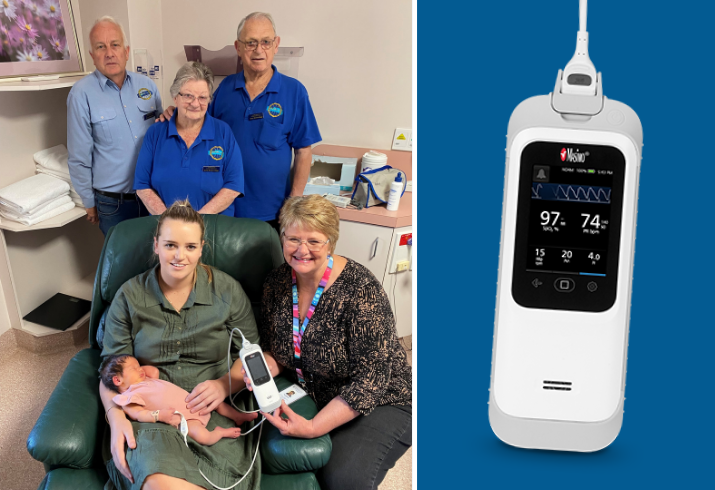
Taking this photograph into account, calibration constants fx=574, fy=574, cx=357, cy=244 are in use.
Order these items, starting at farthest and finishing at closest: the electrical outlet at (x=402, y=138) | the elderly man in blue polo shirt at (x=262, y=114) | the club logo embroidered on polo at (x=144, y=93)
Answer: the electrical outlet at (x=402, y=138) → the club logo embroidered on polo at (x=144, y=93) → the elderly man in blue polo shirt at (x=262, y=114)

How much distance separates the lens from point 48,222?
2.44 metres

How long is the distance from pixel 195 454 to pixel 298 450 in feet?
0.86

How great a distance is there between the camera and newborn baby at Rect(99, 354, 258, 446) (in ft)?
4.79

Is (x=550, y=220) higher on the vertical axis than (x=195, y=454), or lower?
higher

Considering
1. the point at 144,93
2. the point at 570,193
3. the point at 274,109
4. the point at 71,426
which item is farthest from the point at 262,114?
the point at 570,193

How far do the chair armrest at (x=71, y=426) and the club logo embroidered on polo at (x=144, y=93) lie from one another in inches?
47.9

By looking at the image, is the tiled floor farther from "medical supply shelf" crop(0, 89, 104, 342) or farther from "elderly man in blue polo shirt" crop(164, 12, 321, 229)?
"elderly man in blue polo shirt" crop(164, 12, 321, 229)

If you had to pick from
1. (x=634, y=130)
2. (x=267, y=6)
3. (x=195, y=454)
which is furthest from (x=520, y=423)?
(x=267, y=6)

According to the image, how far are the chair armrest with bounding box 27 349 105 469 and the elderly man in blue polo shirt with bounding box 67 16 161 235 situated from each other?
985mm

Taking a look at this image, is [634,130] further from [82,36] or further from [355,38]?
[82,36]

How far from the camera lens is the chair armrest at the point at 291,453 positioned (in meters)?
1.41

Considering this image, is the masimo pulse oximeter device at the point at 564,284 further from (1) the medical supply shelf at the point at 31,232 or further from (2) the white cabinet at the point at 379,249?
(1) the medical supply shelf at the point at 31,232

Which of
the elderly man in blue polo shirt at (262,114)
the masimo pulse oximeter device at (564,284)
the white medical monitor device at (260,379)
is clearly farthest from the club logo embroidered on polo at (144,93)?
the masimo pulse oximeter device at (564,284)

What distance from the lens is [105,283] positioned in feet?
5.62
